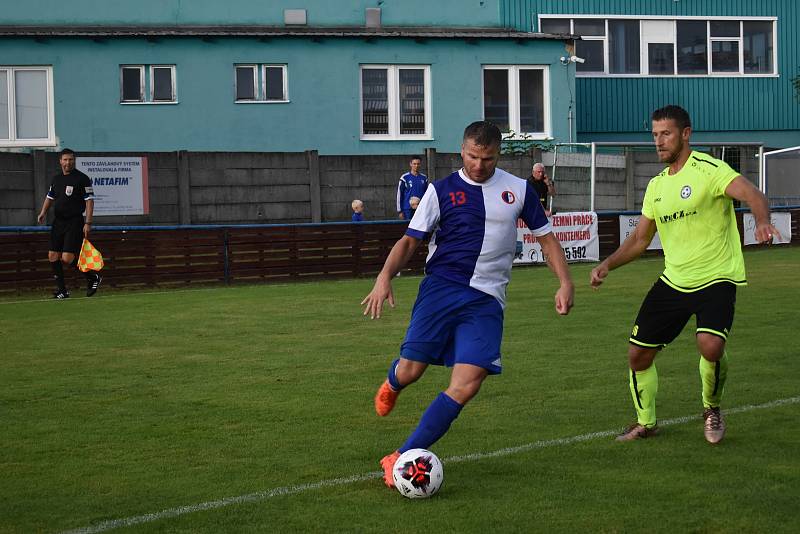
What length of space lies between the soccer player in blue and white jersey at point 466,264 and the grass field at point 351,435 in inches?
27.5

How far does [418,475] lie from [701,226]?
2.69m

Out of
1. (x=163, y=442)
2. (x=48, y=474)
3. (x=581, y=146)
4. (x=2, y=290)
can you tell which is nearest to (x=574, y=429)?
(x=163, y=442)

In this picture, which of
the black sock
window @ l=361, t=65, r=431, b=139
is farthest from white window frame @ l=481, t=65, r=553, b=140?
the black sock

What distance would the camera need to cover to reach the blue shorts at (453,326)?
22.0ft

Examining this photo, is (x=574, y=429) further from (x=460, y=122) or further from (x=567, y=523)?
(x=460, y=122)

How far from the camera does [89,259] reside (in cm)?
1980

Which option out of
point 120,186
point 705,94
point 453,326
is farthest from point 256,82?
point 453,326

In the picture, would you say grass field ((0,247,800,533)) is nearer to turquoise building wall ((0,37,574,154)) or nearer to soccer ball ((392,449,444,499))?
soccer ball ((392,449,444,499))

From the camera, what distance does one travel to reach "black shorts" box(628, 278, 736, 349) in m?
7.65

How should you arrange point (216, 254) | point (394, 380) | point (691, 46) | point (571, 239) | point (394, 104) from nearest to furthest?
1. point (394, 380)
2. point (216, 254)
3. point (571, 239)
4. point (394, 104)
5. point (691, 46)

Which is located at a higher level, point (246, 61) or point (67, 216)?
point (246, 61)

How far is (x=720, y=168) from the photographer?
777cm

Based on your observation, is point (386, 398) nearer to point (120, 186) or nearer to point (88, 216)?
point (88, 216)

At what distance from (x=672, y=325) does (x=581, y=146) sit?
78.6ft
